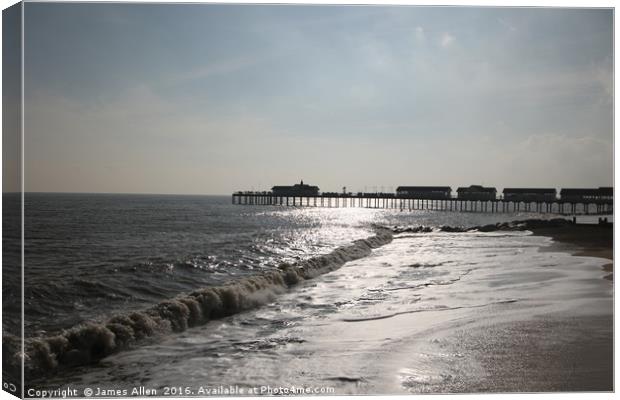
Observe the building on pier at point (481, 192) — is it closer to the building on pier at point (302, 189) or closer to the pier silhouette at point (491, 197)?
the pier silhouette at point (491, 197)

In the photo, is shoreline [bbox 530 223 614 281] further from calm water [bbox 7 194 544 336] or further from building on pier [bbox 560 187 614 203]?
calm water [bbox 7 194 544 336]

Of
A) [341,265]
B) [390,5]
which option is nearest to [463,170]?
[390,5]

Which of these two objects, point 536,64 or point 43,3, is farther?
point 536,64

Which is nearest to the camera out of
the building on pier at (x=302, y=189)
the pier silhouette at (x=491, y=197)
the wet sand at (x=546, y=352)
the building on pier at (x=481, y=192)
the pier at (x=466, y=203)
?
the wet sand at (x=546, y=352)

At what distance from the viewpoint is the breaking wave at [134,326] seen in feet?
14.7

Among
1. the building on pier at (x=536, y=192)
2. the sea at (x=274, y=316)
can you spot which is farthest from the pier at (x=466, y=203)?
the sea at (x=274, y=316)

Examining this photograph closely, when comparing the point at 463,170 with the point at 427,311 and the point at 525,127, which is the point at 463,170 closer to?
the point at 525,127

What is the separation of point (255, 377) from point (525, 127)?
11.6 feet

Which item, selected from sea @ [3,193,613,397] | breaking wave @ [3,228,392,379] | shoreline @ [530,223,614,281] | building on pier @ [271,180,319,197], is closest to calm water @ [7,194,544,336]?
sea @ [3,193,613,397]

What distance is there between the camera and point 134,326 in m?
5.59

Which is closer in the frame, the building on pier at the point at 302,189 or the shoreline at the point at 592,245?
the building on pier at the point at 302,189

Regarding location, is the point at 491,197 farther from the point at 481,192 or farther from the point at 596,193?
the point at 596,193

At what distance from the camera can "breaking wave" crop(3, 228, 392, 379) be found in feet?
14.7

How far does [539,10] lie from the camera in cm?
444
